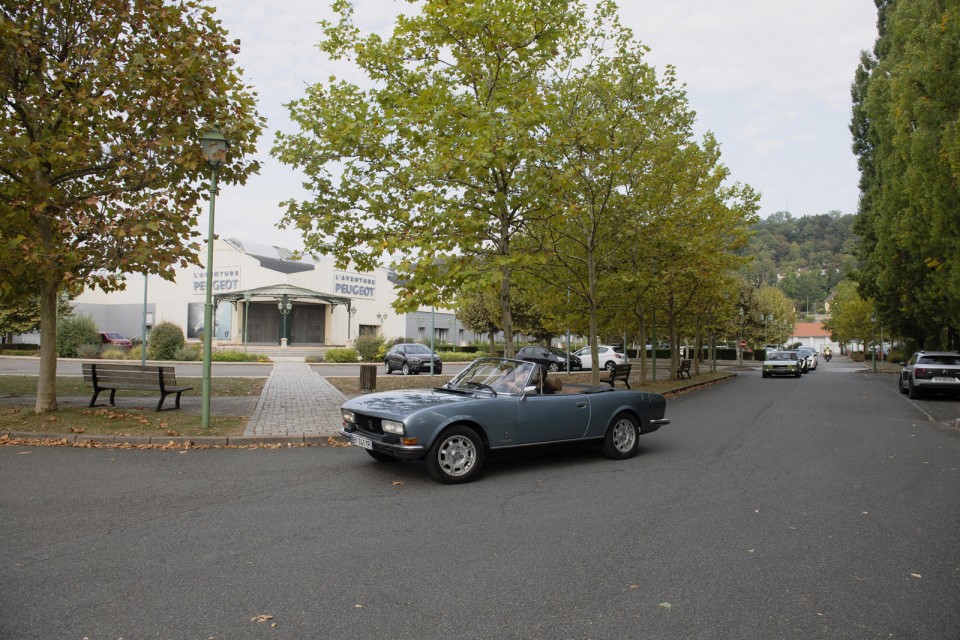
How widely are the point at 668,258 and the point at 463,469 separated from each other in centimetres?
1475

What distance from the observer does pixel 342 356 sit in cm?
3616

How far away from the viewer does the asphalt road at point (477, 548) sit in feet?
11.1

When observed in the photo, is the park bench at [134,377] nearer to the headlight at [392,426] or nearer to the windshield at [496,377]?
the windshield at [496,377]

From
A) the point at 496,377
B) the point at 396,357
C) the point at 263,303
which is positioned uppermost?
the point at 263,303

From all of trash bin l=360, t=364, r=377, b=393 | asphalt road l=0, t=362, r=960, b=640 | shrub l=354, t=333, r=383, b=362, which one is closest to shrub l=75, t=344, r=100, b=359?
shrub l=354, t=333, r=383, b=362

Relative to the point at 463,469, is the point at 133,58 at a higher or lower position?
higher

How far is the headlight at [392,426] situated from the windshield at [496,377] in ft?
4.71

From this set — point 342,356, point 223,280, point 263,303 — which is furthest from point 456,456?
point 223,280

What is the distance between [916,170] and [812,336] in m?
119

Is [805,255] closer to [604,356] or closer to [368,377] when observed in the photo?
[604,356]

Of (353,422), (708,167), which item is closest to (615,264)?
(708,167)

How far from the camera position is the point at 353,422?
720 centimetres

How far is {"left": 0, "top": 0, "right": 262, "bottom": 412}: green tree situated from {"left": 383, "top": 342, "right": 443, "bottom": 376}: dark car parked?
18041mm

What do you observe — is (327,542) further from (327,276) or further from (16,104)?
(327,276)
